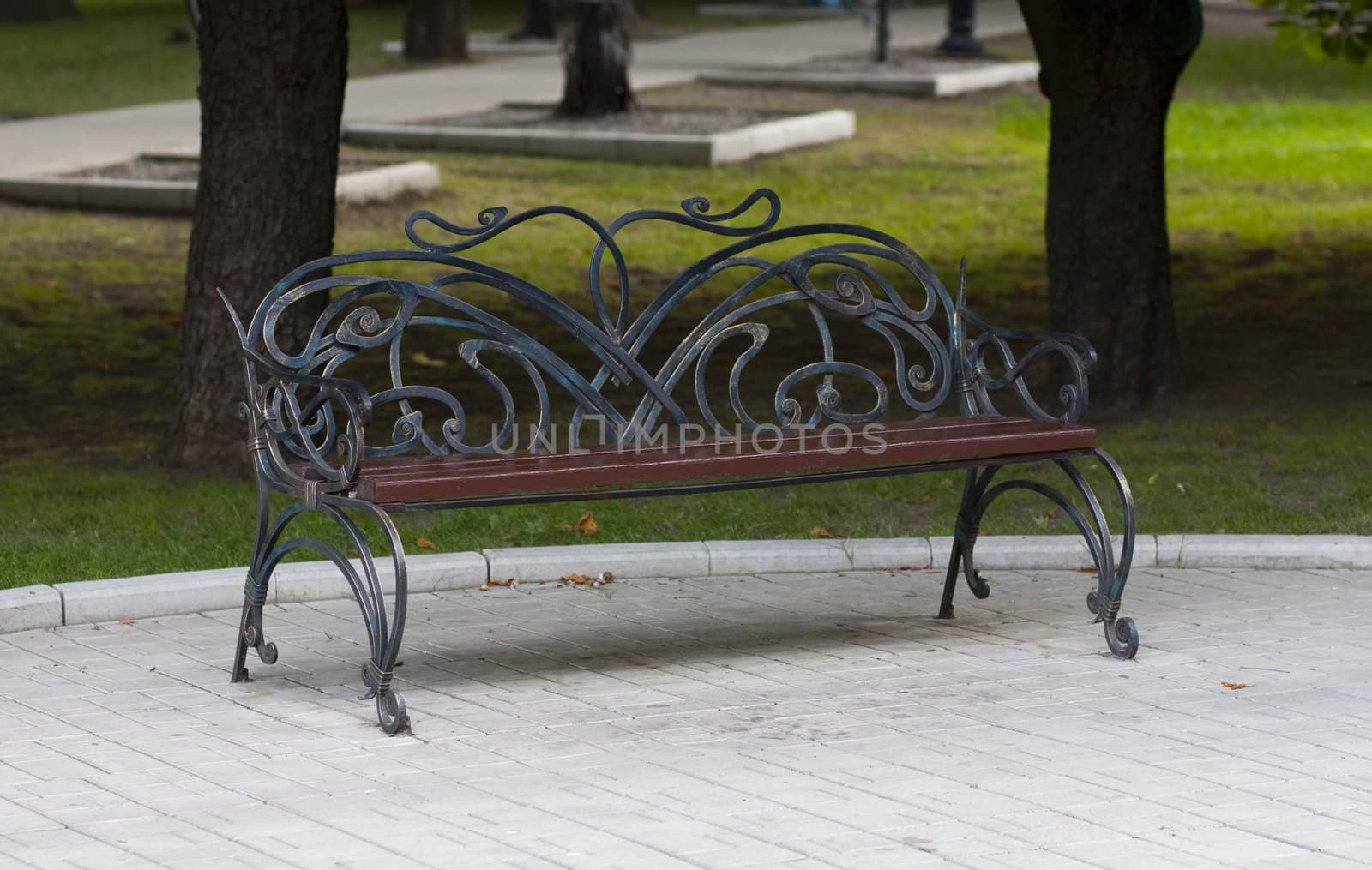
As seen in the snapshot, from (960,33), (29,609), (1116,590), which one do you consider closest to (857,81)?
(960,33)

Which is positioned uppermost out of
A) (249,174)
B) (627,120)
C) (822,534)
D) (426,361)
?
(249,174)

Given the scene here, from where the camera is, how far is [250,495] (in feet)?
24.7

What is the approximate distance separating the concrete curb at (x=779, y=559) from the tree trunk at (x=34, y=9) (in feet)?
92.0

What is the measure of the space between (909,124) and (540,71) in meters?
5.24

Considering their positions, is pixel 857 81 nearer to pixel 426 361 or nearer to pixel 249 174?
pixel 426 361

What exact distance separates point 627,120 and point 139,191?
5305mm

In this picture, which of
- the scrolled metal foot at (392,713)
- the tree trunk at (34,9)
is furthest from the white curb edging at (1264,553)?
the tree trunk at (34,9)

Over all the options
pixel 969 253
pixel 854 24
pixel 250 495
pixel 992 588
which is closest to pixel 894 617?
pixel 992 588

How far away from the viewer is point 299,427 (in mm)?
5301

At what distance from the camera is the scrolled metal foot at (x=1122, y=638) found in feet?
18.3

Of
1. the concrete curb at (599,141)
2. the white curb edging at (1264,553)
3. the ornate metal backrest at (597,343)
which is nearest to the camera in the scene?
the ornate metal backrest at (597,343)

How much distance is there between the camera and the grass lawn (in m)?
7.14

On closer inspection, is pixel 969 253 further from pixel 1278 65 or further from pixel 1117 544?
pixel 1278 65

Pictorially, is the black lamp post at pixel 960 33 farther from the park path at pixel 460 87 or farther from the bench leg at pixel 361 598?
the bench leg at pixel 361 598
